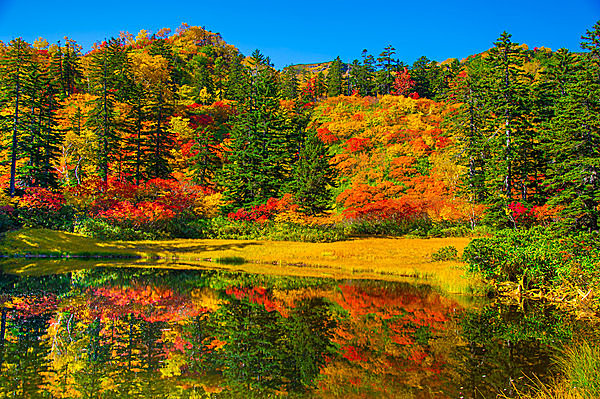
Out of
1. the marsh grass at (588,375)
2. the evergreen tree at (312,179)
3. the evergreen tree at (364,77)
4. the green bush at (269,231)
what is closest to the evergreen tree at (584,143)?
the marsh grass at (588,375)

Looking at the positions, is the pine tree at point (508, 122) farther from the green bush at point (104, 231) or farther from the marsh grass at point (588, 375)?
the green bush at point (104, 231)

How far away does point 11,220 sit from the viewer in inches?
1485

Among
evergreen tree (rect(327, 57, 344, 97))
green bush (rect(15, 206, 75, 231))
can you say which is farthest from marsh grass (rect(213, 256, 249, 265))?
evergreen tree (rect(327, 57, 344, 97))

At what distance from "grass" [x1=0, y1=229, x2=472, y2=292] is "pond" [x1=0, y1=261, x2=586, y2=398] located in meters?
7.87

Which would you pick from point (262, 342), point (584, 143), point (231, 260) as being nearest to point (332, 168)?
point (231, 260)

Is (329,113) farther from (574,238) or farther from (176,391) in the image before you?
(176,391)

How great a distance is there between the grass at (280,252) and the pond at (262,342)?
787 cm

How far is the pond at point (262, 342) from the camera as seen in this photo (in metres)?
9.12

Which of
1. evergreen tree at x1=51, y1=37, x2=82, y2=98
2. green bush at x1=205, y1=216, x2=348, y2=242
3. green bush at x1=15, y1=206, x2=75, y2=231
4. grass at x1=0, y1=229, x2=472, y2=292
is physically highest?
evergreen tree at x1=51, y1=37, x2=82, y2=98

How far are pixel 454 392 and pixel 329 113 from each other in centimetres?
7060

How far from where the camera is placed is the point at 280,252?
117 feet

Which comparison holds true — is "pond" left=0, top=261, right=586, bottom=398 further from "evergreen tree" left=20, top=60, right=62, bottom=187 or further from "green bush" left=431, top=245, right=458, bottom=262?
"evergreen tree" left=20, top=60, right=62, bottom=187

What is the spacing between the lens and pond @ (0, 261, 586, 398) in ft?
29.9

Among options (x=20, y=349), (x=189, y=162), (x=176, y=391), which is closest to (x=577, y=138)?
(x=176, y=391)
